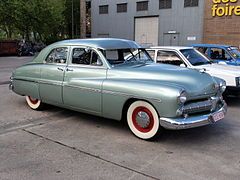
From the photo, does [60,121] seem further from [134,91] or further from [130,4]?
[130,4]

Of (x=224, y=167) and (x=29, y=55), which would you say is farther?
(x=29, y=55)

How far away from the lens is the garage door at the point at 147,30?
111ft

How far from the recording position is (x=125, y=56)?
588 centimetres

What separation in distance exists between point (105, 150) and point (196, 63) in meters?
4.46

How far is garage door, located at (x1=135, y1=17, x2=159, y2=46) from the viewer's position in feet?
111

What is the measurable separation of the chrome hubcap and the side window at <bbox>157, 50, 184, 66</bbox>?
3.38 metres

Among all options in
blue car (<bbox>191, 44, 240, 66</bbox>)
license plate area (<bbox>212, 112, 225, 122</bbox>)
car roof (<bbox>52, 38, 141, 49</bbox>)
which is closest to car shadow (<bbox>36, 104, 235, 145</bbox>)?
license plate area (<bbox>212, 112, 225, 122</bbox>)

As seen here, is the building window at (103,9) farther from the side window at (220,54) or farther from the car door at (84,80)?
the car door at (84,80)

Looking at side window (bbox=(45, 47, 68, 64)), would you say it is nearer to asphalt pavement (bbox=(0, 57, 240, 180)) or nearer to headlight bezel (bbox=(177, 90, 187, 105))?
asphalt pavement (bbox=(0, 57, 240, 180))

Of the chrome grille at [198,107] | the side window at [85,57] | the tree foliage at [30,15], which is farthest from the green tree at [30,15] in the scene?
the chrome grille at [198,107]

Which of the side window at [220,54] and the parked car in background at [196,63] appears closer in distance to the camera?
the parked car in background at [196,63]

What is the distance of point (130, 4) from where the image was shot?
3531cm

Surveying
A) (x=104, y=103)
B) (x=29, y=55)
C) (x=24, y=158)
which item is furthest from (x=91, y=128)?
(x=29, y=55)

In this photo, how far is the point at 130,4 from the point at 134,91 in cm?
3215
